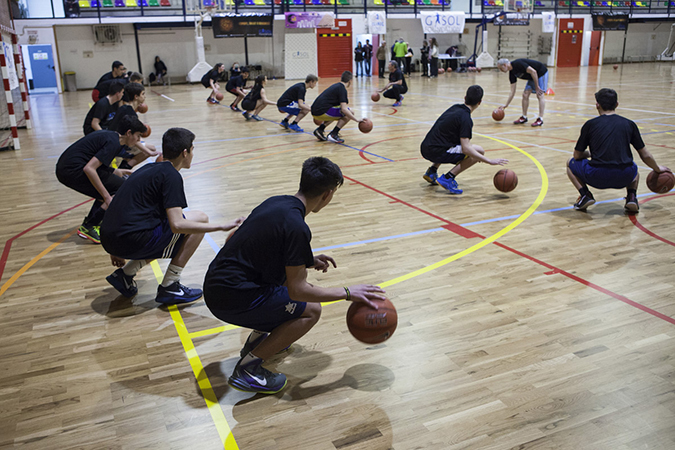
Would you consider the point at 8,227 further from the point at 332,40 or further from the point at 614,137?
the point at 332,40

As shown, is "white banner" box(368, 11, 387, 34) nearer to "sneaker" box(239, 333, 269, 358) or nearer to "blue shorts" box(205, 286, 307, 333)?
"sneaker" box(239, 333, 269, 358)

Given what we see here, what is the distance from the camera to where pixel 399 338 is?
3.62m

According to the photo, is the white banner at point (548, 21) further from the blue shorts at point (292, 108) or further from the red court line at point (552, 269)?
the red court line at point (552, 269)

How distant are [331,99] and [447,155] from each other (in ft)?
13.1

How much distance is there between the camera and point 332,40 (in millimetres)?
29547

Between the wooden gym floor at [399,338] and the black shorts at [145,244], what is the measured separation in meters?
0.44

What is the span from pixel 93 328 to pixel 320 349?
1.62 meters

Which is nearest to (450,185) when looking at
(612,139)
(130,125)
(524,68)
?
(612,139)

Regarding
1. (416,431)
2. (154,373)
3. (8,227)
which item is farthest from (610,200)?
(8,227)

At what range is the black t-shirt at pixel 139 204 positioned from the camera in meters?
3.79

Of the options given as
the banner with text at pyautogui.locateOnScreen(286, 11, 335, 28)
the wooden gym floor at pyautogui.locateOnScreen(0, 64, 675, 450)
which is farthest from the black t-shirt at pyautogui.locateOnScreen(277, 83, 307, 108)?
the banner with text at pyautogui.locateOnScreen(286, 11, 335, 28)

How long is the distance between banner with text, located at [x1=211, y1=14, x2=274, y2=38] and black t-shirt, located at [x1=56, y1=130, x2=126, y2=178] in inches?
902

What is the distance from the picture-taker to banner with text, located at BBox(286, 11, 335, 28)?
2776 cm

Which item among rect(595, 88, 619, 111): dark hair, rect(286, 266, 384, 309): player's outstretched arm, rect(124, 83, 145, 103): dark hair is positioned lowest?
rect(286, 266, 384, 309): player's outstretched arm
